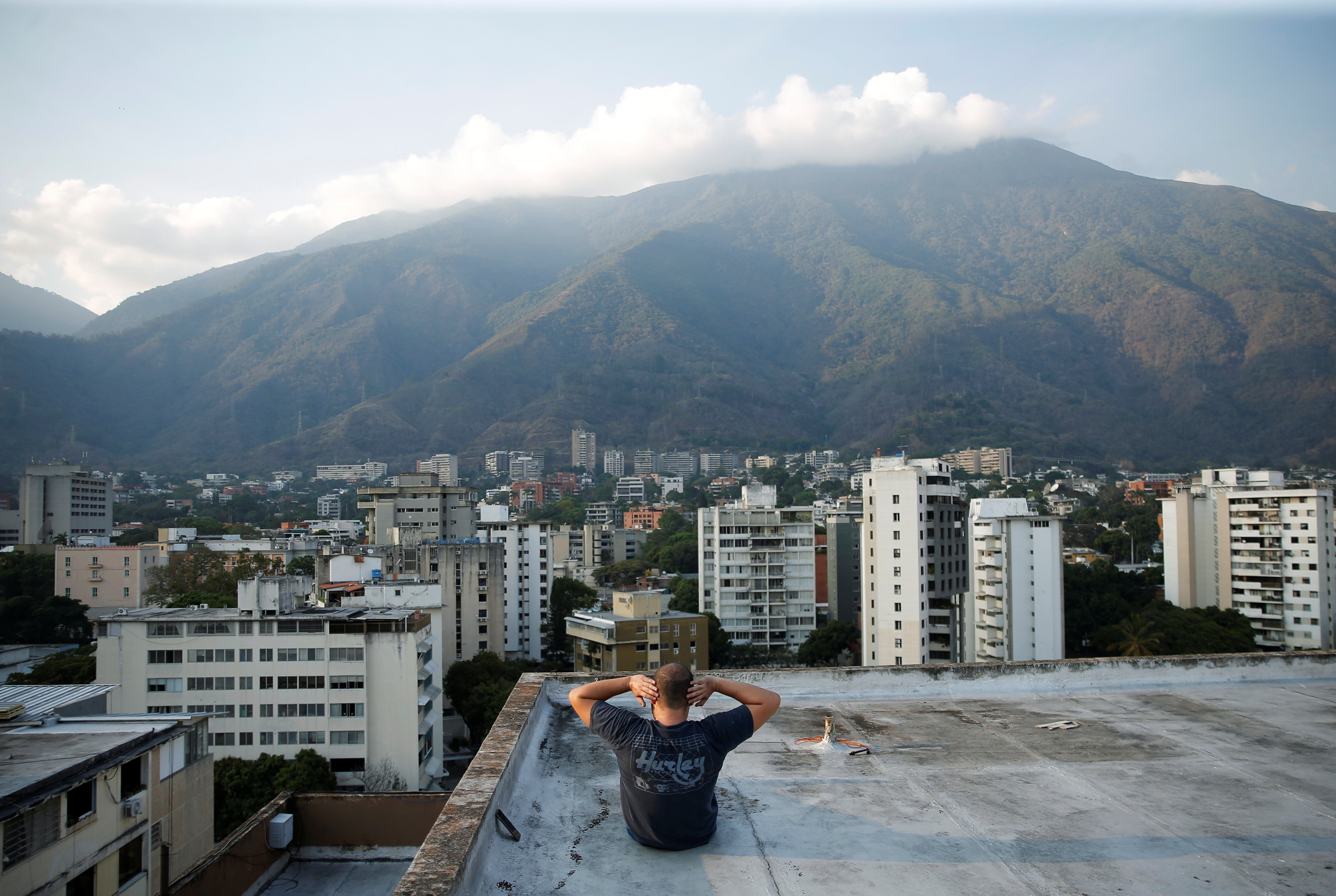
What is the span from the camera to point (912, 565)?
30.9 m

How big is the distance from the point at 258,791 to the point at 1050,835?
2069 cm

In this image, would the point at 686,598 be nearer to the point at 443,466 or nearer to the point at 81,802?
the point at 81,802

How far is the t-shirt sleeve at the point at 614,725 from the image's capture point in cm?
344

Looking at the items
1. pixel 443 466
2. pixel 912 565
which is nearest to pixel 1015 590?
pixel 912 565

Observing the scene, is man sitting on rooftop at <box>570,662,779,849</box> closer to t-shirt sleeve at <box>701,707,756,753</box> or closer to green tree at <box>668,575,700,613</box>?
t-shirt sleeve at <box>701,707,756,753</box>

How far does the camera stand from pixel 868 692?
251 inches

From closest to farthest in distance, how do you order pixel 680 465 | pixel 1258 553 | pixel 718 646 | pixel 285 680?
pixel 285 680
pixel 718 646
pixel 1258 553
pixel 680 465

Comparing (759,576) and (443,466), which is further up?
(443,466)

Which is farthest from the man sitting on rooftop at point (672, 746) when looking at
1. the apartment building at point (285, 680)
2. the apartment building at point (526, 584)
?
the apartment building at point (526, 584)

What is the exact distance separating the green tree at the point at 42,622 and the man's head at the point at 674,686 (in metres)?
51.4

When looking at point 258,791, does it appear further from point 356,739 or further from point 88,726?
point 88,726

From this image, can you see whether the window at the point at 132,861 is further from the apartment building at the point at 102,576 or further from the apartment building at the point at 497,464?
the apartment building at the point at 497,464

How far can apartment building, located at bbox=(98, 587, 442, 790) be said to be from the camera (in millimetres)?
21359

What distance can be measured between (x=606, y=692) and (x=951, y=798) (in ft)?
6.24
